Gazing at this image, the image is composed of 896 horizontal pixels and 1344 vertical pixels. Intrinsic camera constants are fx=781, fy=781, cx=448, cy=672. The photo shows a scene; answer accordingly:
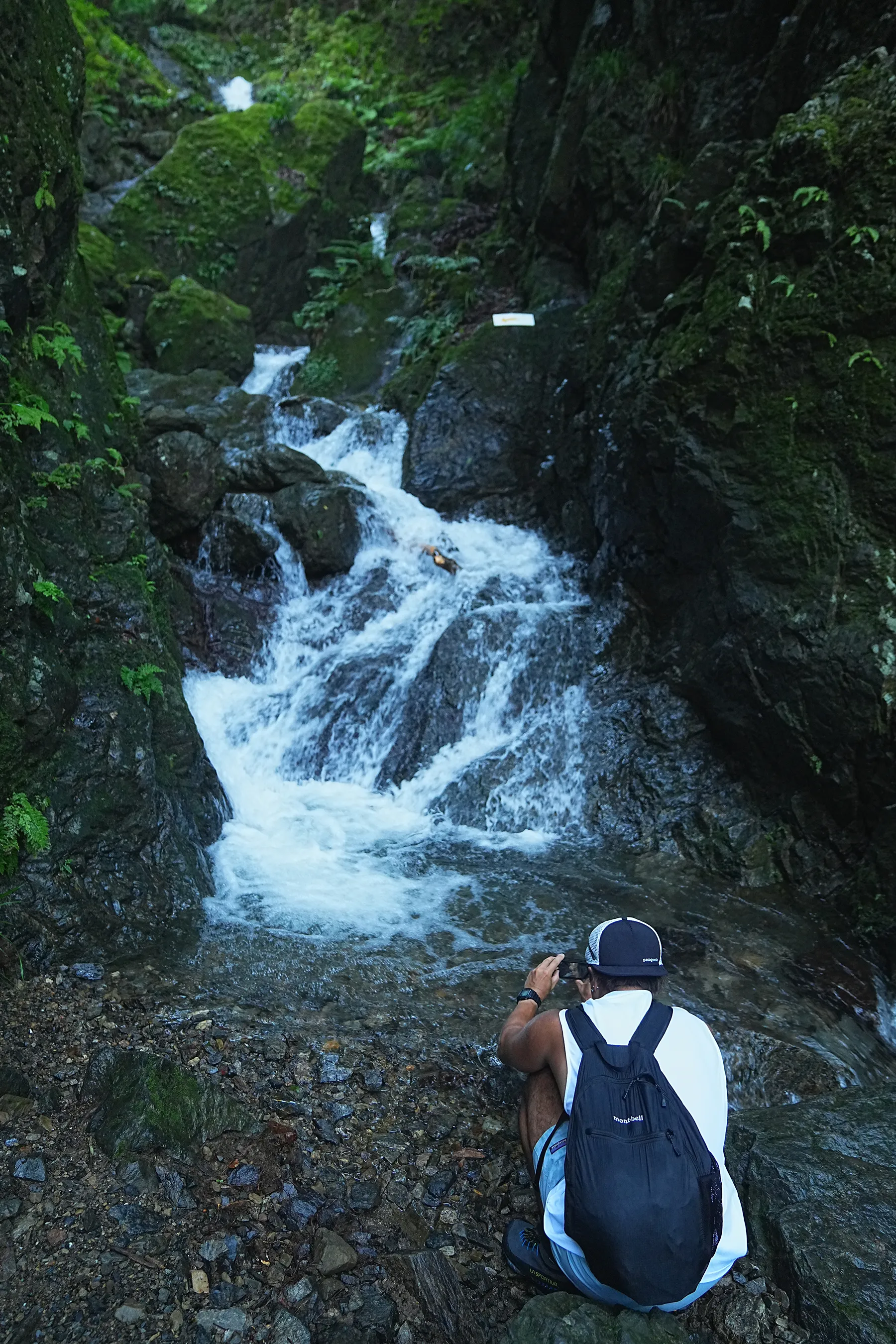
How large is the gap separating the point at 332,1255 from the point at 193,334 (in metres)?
15.1

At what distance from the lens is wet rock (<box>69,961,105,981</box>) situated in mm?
4113

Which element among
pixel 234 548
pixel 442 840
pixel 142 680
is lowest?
pixel 442 840

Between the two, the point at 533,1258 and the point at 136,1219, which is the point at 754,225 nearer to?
the point at 533,1258

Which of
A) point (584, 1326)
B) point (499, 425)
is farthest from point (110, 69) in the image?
point (584, 1326)

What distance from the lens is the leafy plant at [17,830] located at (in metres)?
4.19

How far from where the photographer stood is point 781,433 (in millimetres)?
6492

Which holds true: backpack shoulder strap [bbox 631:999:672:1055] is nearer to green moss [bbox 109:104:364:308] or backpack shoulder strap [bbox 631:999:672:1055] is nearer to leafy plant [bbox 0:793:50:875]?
leafy plant [bbox 0:793:50:875]

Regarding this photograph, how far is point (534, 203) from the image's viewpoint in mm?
13852

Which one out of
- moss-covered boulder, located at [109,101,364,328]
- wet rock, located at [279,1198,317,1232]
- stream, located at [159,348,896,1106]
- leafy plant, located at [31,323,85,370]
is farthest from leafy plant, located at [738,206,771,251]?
moss-covered boulder, located at [109,101,364,328]

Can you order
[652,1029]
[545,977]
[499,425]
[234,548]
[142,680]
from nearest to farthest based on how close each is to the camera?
[652,1029]
[545,977]
[142,680]
[234,548]
[499,425]

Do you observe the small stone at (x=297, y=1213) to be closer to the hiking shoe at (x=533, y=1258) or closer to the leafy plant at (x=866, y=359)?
the hiking shoe at (x=533, y=1258)

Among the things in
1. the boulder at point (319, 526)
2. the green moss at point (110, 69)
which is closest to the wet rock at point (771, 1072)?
the boulder at point (319, 526)

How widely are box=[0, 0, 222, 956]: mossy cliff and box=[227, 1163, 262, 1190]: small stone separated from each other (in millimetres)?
1844

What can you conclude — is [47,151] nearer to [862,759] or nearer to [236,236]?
[862,759]
